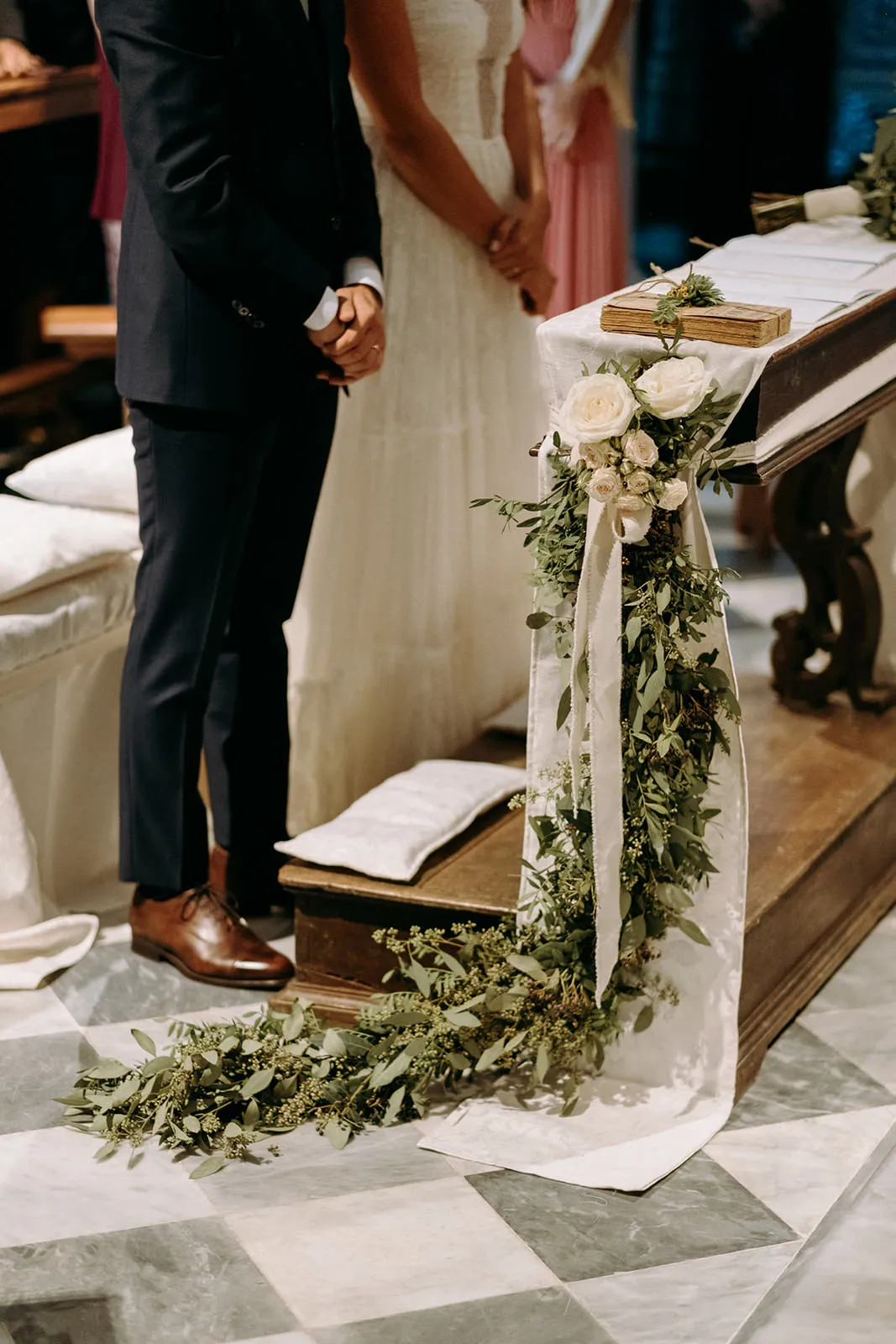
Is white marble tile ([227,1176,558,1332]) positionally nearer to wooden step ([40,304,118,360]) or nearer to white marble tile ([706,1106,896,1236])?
white marble tile ([706,1106,896,1236])

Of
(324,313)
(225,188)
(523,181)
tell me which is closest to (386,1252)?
(324,313)

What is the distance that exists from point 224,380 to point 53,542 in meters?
0.62

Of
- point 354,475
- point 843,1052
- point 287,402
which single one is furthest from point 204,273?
point 843,1052

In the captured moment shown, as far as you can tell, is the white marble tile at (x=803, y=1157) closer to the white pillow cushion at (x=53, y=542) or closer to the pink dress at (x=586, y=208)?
the white pillow cushion at (x=53, y=542)

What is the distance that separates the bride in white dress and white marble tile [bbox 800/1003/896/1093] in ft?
3.17

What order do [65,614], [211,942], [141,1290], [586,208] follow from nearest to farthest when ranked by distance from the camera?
[141,1290], [211,942], [65,614], [586,208]

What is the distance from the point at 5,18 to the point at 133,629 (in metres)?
2.63

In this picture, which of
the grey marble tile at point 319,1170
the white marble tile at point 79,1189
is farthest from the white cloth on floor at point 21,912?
the grey marble tile at point 319,1170

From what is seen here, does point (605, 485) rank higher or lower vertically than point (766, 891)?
higher

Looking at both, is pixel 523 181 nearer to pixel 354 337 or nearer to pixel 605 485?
pixel 354 337

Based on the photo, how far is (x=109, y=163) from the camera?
182 inches

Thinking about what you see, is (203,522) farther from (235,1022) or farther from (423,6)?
(423,6)

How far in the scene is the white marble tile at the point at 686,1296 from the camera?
216 cm

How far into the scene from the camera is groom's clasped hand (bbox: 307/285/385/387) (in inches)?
112
